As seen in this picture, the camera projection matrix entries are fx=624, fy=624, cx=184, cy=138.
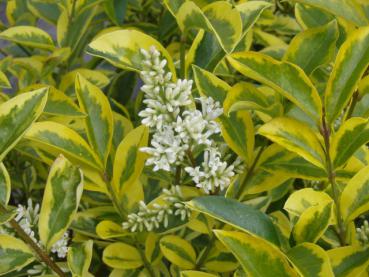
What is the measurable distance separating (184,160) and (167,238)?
147 millimetres

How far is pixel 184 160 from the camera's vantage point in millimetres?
732

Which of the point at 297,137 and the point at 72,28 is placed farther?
the point at 72,28

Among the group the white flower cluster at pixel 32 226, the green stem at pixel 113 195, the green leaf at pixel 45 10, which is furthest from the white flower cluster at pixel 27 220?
the green leaf at pixel 45 10

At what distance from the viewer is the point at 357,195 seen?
69cm

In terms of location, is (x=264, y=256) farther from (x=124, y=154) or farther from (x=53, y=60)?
(x=53, y=60)

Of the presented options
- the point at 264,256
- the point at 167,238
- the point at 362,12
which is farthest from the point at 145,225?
the point at 362,12

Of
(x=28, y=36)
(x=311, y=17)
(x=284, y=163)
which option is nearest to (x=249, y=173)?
(x=284, y=163)

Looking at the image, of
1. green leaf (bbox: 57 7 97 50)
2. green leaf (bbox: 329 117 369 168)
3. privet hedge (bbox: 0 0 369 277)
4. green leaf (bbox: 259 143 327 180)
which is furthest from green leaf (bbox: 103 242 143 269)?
green leaf (bbox: 57 7 97 50)

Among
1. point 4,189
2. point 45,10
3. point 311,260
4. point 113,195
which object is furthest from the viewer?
point 45,10

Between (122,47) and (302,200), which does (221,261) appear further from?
(122,47)

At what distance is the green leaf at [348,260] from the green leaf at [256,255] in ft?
0.24

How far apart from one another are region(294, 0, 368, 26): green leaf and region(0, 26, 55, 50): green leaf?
486 mm

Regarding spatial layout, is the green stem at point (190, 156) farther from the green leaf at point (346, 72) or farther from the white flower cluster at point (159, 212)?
the green leaf at point (346, 72)

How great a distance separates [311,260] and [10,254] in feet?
1.17
